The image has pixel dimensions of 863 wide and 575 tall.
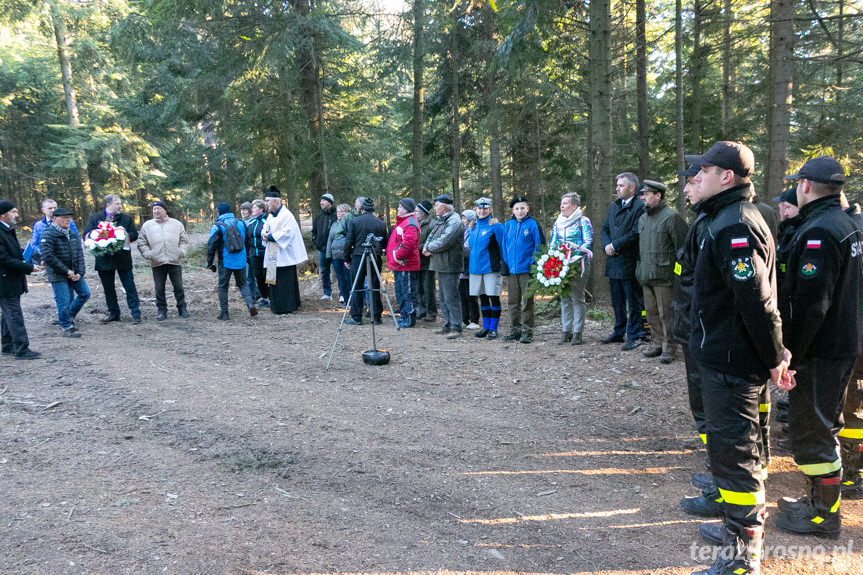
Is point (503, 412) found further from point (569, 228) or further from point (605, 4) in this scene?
point (605, 4)

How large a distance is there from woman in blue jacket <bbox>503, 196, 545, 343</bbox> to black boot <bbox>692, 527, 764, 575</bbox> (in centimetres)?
559

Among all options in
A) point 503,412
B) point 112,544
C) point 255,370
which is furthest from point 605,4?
point 112,544

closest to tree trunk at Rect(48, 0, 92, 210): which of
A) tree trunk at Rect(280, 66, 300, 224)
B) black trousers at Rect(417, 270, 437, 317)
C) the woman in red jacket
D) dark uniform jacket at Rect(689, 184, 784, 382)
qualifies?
tree trunk at Rect(280, 66, 300, 224)

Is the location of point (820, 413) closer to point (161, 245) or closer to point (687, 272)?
point (687, 272)

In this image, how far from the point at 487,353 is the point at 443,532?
4.72m

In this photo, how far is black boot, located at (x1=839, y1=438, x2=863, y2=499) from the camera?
3.97m

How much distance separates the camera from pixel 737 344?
300 cm

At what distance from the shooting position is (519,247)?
27.9 ft

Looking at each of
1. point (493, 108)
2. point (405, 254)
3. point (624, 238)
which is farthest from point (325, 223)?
point (624, 238)

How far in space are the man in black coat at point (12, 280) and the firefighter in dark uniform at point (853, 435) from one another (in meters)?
9.59

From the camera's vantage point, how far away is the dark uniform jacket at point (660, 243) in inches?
263

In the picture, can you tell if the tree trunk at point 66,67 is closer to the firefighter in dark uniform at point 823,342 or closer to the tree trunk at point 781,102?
the tree trunk at point 781,102

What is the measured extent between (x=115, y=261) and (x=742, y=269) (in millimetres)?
10652

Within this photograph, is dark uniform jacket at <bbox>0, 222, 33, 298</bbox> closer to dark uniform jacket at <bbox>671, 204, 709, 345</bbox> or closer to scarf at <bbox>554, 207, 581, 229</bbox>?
scarf at <bbox>554, 207, 581, 229</bbox>
